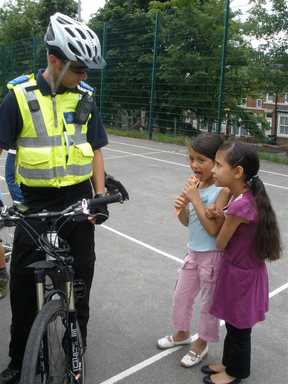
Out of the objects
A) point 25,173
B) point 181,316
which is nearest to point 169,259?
point 181,316

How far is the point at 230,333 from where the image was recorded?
2.80 meters

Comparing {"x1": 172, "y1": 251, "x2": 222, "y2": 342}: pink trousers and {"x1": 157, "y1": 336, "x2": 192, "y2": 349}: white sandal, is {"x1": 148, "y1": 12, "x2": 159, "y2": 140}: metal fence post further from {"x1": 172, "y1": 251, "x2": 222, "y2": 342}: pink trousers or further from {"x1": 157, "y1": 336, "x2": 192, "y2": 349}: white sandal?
{"x1": 172, "y1": 251, "x2": 222, "y2": 342}: pink trousers

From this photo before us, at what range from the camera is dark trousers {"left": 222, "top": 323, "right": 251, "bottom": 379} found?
2.76m

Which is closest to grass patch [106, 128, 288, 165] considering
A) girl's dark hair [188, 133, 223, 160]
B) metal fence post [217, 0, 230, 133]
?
metal fence post [217, 0, 230, 133]

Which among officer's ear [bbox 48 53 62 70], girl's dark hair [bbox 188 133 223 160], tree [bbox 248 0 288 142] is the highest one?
tree [bbox 248 0 288 142]

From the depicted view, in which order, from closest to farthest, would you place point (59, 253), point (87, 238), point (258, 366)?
1. point (59, 253)
2. point (87, 238)
3. point (258, 366)

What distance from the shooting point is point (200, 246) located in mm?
2910

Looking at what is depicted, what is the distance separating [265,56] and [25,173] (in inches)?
385

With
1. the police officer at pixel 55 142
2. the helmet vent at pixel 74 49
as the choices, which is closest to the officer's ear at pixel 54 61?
the police officer at pixel 55 142

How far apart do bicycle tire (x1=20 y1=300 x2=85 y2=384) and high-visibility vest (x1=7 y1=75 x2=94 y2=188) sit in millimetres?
645

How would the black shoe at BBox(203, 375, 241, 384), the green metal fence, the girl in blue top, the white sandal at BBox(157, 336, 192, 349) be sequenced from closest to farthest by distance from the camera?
1. the girl in blue top
2. the black shoe at BBox(203, 375, 241, 384)
3. the white sandal at BBox(157, 336, 192, 349)
4. the green metal fence

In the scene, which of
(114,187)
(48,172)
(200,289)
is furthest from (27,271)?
(200,289)

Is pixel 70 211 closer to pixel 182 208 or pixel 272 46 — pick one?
pixel 182 208

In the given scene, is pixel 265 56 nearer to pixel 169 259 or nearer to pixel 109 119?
pixel 109 119
